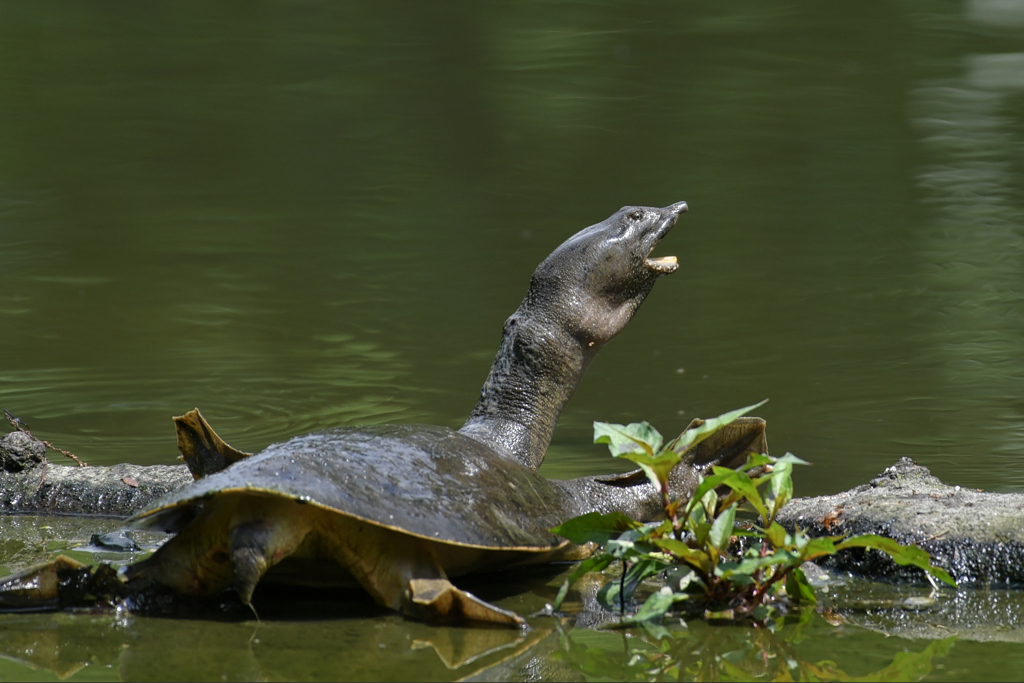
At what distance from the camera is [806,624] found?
7.03 feet

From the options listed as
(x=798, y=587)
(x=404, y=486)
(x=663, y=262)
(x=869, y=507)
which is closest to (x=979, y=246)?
(x=663, y=262)

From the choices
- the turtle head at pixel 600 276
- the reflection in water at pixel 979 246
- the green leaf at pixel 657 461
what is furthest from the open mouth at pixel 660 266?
the green leaf at pixel 657 461

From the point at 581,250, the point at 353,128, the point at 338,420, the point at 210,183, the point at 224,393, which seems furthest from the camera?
the point at 353,128

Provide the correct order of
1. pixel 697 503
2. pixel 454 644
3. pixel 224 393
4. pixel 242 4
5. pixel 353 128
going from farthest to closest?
1. pixel 242 4
2. pixel 353 128
3. pixel 224 393
4. pixel 697 503
5. pixel 454 644

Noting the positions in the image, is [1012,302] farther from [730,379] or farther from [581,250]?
[581,250]

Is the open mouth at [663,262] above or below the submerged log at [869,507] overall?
above

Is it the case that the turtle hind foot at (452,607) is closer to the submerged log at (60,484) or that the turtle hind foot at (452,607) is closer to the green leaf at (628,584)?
the green leaf at (628,584)

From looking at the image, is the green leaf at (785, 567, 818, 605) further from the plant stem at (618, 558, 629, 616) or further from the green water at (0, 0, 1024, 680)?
the plant stem at (618, 558, 629, 616)

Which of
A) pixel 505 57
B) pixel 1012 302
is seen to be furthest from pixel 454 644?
pixel 505 57

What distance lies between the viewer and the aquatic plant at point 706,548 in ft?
6.93

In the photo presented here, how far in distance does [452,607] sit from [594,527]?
0.32 metres

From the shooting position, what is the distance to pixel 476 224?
372 inches

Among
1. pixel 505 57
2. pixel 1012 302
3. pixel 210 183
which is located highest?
pixel 505 57

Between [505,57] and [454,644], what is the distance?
10278mm
